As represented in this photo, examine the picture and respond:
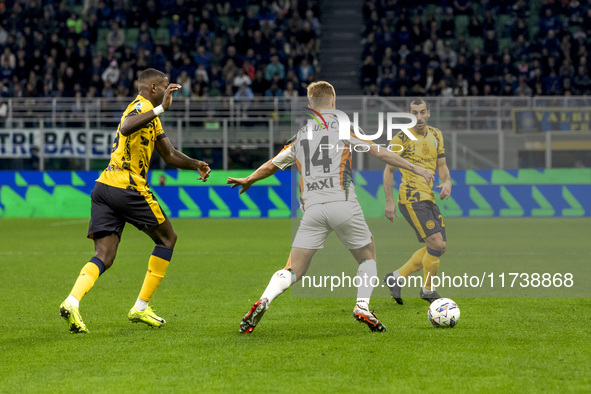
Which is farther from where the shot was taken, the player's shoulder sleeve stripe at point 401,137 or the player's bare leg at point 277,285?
the player's shoulder sleeve stripe at point 401,137

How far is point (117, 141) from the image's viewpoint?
25.1 feet

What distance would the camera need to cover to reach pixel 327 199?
23.8ft

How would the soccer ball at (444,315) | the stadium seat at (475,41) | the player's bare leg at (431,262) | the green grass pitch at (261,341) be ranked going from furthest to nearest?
the stadium seat at (475,41)
the player's bare leg at (431,262)
the soccer ball at (444,315)
the green grass pitch at (261,341)

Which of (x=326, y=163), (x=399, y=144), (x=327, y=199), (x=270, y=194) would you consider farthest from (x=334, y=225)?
(x=270, y=194)

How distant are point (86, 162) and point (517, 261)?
1348 centimetres

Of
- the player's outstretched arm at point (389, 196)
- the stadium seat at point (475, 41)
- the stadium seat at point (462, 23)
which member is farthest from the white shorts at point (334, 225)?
the stadium seat at point (462, 23)

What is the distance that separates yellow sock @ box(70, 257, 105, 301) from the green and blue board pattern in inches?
559

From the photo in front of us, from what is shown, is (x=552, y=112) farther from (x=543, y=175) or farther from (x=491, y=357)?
(x=491, y=357)

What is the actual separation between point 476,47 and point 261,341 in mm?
21786

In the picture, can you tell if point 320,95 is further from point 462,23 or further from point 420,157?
point 462,23

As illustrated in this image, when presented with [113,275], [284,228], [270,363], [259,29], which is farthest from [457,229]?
[270,363]

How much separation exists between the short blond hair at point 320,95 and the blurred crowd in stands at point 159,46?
18.0 meters

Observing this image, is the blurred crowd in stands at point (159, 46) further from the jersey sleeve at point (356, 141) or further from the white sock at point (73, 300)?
the white sock at point (73, 300)

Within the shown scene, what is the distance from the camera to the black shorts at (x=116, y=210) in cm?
752
